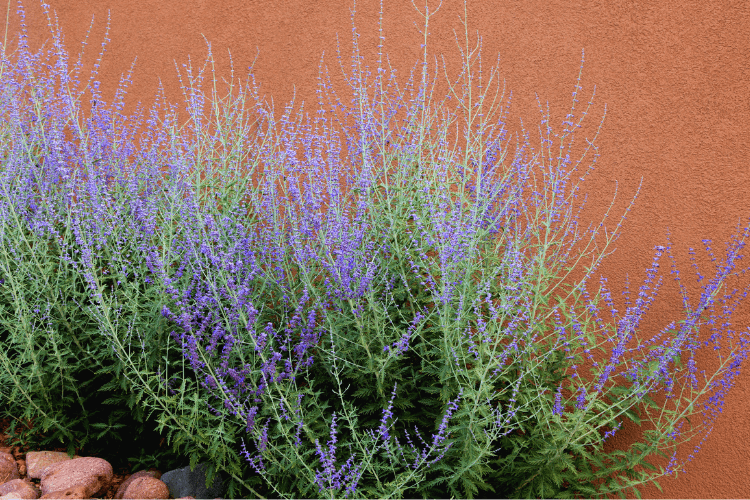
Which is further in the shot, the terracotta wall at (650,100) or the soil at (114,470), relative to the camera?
the terracotta wall at (650,100)

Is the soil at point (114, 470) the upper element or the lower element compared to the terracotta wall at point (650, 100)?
lower

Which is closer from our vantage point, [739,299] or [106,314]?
[106,314]

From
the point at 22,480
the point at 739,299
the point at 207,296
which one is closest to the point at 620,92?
the point at 739,299

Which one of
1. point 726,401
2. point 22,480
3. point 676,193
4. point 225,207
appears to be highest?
point 676,193

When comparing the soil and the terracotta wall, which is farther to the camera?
the terracotta wall

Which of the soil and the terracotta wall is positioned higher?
the terracotta wall

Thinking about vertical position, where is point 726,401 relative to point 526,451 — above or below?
above

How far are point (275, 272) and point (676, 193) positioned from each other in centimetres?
252

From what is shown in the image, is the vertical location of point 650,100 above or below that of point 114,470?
above

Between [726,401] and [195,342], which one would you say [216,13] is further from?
[726,401]

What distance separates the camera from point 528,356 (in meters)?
3.42

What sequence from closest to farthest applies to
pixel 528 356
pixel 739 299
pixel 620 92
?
pixel 528 356
pixel 739 299
pixel 620 92

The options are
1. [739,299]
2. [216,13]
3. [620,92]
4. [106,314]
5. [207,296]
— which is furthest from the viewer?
[216,13]

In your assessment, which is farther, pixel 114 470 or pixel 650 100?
pixel 650 100
